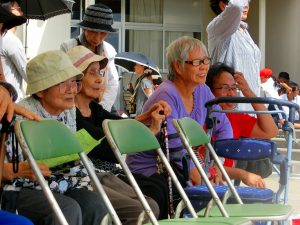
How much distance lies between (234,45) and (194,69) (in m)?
1.00

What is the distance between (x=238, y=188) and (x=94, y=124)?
1.05 meters

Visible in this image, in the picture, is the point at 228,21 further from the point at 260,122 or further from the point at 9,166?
the point at 9,166

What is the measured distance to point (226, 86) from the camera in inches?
225

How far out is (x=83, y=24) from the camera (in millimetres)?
6113

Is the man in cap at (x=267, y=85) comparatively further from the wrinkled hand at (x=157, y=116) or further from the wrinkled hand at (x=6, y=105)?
the wrinkled hand at (x=6, y=105)

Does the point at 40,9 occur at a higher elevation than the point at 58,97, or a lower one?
higher

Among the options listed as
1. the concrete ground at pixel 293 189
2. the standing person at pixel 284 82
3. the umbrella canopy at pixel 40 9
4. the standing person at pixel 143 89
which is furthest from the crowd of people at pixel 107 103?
the standing person at pixel 284 82

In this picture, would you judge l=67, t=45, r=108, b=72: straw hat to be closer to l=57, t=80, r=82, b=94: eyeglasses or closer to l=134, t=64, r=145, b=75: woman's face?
l=57, t=80, r=82, b=94: eyeglasses

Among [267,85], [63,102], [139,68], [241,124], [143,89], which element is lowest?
[267,85]

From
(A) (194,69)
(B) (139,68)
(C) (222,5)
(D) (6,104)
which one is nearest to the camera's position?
(D) (6,104)

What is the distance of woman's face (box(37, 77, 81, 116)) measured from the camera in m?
4.32

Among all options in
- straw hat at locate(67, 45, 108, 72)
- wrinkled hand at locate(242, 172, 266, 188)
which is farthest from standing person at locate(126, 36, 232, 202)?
straw hat at locate(67, 45, 108, 72)

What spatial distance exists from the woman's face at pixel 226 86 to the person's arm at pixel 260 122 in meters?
0.05

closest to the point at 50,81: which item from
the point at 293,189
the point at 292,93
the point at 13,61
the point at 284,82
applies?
the point at 13,61
